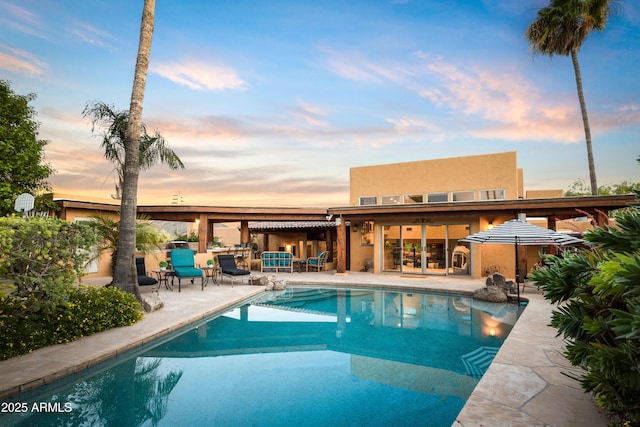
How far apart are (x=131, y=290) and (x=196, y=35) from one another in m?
8.87

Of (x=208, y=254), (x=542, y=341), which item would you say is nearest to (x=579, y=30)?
(x=542, y=341)

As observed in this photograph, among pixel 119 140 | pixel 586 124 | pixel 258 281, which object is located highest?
pixel 586 124

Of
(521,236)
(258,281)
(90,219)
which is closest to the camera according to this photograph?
(521,236)

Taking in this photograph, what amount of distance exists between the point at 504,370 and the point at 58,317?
662 cm

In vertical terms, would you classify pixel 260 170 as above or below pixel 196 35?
below

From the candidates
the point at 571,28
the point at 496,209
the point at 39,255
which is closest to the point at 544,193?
the point at 571,28

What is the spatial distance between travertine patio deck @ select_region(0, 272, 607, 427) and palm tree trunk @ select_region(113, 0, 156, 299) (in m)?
1.09

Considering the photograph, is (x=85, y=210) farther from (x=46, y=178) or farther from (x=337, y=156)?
(x=337, y=156)

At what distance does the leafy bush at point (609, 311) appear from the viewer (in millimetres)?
1688

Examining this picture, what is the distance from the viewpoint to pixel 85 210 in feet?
44.2

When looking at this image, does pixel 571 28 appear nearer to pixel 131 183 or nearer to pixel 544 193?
pixel 544 193

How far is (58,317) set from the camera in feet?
17.4

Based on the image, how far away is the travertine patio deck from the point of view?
3.01 m

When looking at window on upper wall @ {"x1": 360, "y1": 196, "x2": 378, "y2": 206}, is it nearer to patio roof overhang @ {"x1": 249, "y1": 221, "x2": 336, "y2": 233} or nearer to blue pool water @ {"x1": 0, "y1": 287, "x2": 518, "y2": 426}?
patio roof overhang @ {"x1": 249, "y1": 221, "x2": 336, "y2": 233}
